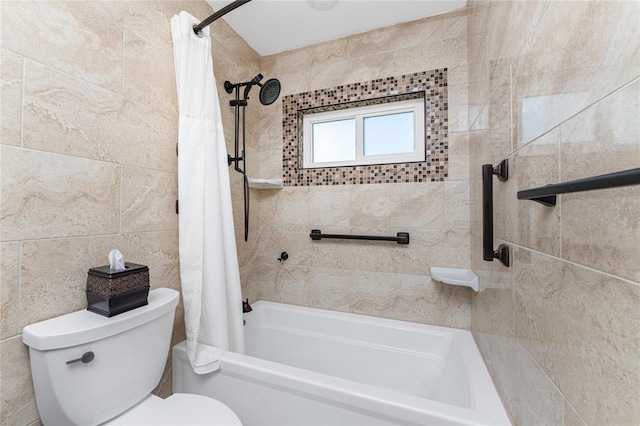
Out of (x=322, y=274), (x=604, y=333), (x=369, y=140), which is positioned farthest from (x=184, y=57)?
(x=604, y=333)

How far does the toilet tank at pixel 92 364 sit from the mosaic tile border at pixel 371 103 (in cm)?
132

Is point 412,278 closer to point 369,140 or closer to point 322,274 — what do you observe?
point 322,274

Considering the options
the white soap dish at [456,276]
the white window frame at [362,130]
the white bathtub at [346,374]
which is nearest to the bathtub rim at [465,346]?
the white bathtub at [346,374]

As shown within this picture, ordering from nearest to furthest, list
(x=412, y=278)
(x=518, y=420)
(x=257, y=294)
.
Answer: (x=518, y=420), (x=412, y=278), (x=257, y=294)

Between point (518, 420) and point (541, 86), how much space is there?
0.97 meters

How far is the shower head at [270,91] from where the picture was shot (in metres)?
1.83

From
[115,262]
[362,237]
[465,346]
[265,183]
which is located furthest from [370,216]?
[115,262]

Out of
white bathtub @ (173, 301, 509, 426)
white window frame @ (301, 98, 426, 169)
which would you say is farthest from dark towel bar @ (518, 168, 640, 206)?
white window frame @ (301, 98, 426, 169)

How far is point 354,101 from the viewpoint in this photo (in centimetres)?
187

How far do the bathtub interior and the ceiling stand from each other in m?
1.94

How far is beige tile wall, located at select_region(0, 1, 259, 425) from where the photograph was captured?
844 mm

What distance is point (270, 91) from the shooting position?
185cm

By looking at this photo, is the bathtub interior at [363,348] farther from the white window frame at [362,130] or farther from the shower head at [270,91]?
the shower head at [270,91]

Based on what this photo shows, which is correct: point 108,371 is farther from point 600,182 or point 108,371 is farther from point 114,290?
point 600,182
